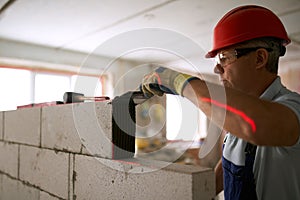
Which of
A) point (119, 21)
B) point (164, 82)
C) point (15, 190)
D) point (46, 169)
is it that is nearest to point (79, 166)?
point (46, 169)

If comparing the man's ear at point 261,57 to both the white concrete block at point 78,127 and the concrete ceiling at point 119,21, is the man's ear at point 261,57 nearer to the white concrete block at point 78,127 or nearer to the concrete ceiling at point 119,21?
the white concrete block at point 78,127

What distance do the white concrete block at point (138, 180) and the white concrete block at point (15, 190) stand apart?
0.70 metres

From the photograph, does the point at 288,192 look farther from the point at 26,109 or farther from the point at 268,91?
the point at 26,109

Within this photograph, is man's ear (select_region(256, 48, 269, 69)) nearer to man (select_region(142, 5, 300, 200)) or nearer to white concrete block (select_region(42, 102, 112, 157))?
man (select_region(142, 5, 300, 200))

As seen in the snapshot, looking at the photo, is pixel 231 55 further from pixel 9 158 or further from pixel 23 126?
pixel 9 158

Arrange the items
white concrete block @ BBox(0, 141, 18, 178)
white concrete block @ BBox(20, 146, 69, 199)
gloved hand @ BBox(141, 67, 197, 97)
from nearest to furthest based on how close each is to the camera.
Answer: gloved hand @ BBox(141, 67, 197, 97)
white concrete block @ BBox(20, 146, 69, 199)
white concrete block @ BBox(0, 141, 18, 178)

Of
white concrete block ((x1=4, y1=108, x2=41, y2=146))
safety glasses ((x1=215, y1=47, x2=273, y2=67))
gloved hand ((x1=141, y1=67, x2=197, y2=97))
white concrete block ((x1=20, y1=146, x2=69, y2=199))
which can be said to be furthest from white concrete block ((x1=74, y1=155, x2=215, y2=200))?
white concrete block ((x1=4, y1=108, x2=41, y2=146))

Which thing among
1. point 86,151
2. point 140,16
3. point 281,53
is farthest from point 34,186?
point 140,16

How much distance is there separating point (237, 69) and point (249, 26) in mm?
177

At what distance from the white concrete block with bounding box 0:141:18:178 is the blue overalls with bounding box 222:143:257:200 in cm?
192

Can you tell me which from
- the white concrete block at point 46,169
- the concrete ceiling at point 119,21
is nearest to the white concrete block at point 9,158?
the white concrete block at point 46,169

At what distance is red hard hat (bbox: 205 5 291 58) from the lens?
1.01m

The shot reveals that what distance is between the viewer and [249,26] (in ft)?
3.37

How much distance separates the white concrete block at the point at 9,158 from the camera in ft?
7.55
